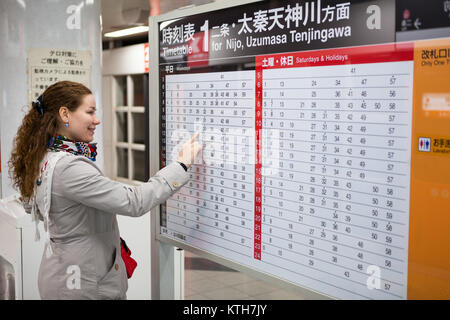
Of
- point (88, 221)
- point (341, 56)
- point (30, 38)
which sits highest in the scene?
point (30, 38)

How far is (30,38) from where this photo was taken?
307cm

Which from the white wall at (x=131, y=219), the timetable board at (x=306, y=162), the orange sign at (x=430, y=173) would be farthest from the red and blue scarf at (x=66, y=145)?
the white wall at (x=131, y=219)

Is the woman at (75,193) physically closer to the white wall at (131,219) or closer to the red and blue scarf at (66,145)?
the red and blue scarf at (66,145)

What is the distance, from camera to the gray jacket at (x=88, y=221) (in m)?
1.67

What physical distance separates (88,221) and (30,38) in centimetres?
177

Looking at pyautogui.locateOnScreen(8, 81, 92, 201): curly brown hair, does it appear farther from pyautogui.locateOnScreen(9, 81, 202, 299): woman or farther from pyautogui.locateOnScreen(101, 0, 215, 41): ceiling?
pyautogui.locateOnScreen(101, 0, 215, 41): ceiling

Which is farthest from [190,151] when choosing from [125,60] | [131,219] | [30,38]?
[125,60]

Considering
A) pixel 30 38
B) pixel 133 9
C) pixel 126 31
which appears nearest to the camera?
pixel 30 38

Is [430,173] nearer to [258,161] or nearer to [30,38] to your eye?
[258,161]

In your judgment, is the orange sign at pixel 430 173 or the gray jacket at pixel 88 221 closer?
the orange sign at pixel 430 173

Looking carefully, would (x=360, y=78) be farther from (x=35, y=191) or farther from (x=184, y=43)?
(x=35, y=191)

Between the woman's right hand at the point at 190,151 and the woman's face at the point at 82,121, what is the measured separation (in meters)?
0.36

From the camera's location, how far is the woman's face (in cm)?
182

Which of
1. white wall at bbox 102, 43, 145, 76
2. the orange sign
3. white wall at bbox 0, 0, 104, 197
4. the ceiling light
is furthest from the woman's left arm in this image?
white wall at bbox 102, 43, 145, 76
